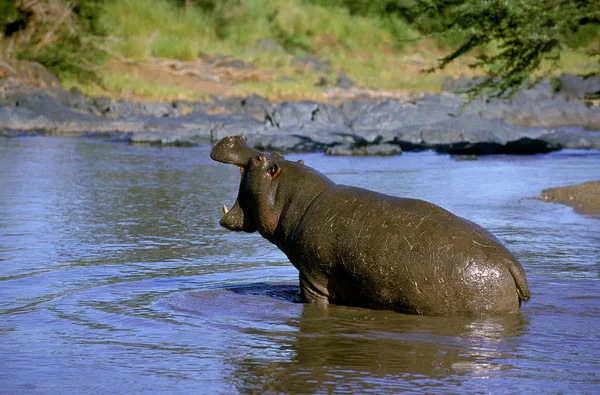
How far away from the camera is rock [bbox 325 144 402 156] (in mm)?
22578

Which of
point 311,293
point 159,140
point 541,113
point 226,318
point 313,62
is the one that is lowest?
point 226,318

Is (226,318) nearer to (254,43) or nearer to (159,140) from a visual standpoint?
(159,140)

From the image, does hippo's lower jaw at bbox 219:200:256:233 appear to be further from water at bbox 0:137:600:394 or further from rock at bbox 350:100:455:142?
rock at bbox 350:100:455:142

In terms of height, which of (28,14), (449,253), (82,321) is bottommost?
(82,321)

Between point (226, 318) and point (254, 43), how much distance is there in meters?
37.4

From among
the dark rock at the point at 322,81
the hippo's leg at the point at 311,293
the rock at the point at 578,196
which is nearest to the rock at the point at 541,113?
the dark rock at the point at 322,81

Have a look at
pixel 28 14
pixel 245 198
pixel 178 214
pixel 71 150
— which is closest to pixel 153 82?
pixel 28 14

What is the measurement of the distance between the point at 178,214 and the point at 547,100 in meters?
23.5

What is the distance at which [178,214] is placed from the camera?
12.6 m

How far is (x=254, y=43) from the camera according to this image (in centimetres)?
4362

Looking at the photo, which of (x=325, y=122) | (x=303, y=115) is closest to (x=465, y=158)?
(x=325, y=122)

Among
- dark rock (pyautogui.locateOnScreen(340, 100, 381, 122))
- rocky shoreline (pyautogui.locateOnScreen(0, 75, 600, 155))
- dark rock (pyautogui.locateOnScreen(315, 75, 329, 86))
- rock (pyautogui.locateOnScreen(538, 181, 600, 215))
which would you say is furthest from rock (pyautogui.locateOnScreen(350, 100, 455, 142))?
rock (pyautogui.locateOnScreen(538, 181, 600, 215))

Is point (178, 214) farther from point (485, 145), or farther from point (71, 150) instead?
point (485, 145)

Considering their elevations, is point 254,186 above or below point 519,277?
above
